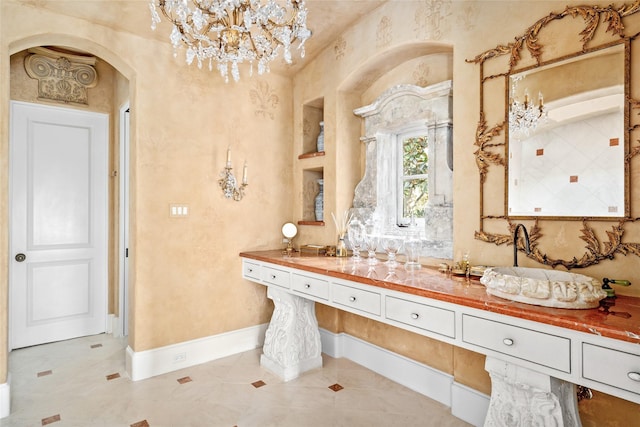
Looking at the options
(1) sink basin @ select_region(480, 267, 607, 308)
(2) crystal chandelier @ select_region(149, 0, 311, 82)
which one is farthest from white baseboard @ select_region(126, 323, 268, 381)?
(1) sink basin @ select_region(480, 267, 607, 308)

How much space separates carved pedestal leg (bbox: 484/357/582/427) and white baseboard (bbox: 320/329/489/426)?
516 millimetres

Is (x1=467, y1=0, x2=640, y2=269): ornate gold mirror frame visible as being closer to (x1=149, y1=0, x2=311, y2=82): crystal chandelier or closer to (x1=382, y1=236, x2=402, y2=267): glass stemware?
(x1=382, y1=236, x2=402, y2=267): glass stemware

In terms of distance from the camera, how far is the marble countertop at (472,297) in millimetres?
1312

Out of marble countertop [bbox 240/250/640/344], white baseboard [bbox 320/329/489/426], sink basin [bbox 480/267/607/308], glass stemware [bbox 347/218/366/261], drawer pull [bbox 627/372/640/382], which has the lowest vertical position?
white baseboard [bbox 320/329/489/426]

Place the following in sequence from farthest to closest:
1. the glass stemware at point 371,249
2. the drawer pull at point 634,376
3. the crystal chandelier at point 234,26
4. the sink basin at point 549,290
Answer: the glass stemware at point 371,249 → the crystal chandelier at point 234,26 → the sink basin at point 549,290 → the drawer pull at point 634,376

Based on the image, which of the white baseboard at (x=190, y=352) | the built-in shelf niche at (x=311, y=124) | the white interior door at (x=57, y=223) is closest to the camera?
the white baseboard at (x=190, y=352)

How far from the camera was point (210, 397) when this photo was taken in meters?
2.55

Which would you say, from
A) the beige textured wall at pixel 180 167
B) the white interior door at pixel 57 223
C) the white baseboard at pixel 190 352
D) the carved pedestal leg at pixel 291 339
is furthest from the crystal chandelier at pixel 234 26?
the white interior door at pixel 57 223

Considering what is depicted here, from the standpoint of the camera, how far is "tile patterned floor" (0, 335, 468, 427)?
227cm

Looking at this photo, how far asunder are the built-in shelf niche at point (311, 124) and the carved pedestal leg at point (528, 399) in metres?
2.52

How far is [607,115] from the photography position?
5.79 feet

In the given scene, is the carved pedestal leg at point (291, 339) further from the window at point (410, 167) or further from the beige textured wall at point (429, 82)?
the window at point (410, 167)


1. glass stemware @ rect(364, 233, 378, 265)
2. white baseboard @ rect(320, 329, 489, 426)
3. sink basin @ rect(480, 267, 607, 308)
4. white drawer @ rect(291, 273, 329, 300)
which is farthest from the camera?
glass stemware @ rect(364, 233, 378, 265)

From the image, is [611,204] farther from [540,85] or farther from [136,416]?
[136,416]
